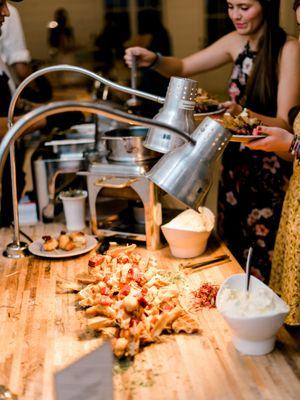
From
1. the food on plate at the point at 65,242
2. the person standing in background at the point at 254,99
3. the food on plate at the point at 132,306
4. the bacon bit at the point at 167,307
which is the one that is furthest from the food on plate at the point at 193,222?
the person standing in background at the point at 254,99

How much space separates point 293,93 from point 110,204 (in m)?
0.97

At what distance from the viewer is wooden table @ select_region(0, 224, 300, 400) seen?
46.1 inches

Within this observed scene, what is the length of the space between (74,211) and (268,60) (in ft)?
3.77

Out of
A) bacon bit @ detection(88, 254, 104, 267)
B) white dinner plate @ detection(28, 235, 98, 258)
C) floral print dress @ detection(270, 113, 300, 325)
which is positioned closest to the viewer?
bacon bit @ detection(88, 254, 104, 267)

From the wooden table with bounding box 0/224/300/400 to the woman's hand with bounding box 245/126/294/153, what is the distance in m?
0.59

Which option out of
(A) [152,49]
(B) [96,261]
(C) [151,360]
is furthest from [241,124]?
(A) [152,49]

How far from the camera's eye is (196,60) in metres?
2.92

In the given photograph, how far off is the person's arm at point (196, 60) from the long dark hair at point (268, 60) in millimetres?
312

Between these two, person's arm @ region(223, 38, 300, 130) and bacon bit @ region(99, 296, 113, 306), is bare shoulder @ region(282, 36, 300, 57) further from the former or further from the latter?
bacon bit @ region(99, 296, 113, 306)

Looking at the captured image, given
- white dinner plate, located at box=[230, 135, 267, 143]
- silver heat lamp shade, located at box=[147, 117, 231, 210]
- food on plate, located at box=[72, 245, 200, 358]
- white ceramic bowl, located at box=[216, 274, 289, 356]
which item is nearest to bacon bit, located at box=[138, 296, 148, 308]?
food on plate, located at box=[72, 245, 200, 358]

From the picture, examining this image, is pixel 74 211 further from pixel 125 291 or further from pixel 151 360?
pixel 151 360

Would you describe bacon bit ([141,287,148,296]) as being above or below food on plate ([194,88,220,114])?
below

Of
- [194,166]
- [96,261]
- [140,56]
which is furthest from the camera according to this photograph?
[140,56]

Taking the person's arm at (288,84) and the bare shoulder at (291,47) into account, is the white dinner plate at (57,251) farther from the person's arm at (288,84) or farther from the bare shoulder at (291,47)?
the bare shoulder at (291,47)
